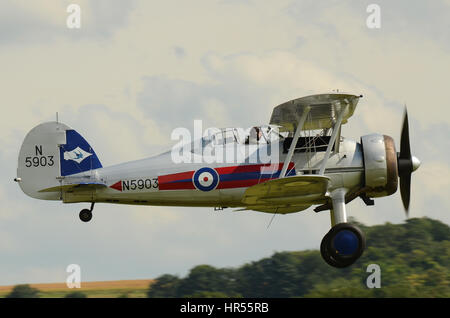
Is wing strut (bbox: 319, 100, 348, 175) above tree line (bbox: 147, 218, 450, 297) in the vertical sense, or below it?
above

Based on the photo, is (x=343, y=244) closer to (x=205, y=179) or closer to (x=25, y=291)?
(x=205, y=179)

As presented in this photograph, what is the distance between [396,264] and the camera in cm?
2573

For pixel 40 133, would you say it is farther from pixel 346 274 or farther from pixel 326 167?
pixel 346 274

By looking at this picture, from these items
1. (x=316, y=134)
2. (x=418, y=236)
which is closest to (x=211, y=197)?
(x=316, y=134)

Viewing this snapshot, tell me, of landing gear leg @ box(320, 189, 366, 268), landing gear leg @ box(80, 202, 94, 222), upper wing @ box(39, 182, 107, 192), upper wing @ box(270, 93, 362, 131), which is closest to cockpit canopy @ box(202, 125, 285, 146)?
upper wing @ box(270, 93, 362, 131)

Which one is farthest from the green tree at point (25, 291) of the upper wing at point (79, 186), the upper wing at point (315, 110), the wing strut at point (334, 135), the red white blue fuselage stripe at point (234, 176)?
the wing strut at point (334, 135)

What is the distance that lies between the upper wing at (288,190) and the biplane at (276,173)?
17 mm

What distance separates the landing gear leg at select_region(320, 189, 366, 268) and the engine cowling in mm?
860

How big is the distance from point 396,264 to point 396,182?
11416 mm

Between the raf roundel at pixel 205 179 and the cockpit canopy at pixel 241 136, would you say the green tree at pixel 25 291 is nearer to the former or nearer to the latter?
the raf roundel at pixel 205 179

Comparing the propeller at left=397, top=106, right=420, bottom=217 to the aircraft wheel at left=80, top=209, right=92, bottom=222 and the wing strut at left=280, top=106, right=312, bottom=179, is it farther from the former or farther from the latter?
the aircraft wheel at left=80, top=209, right=92, bottom=222

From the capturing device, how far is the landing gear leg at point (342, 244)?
14.5 metres

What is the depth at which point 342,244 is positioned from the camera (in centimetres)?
1453

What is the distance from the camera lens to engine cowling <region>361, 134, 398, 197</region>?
1477cm
